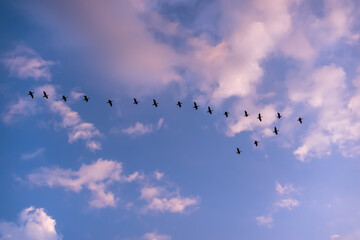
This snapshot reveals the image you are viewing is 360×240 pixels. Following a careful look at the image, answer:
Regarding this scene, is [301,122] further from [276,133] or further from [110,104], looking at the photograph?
[110,104]

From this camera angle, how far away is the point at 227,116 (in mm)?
72625

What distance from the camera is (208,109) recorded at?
72.6m

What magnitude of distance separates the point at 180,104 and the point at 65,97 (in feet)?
87.0

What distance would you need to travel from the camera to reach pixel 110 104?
Answer: 7419cm

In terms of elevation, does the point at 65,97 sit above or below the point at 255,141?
above

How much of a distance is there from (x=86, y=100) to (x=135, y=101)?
39.4 ft

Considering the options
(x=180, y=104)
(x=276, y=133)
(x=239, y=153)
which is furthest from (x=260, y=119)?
(x=180, y=104)

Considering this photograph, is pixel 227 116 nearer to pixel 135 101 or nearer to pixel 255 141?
pixel 255 141

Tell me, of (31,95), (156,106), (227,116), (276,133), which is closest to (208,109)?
(227,116)

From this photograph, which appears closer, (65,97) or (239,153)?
(65,97)

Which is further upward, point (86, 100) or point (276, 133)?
point (86, 100)

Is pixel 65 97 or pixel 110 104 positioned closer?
pixel 65 97

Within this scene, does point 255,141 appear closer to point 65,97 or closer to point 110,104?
point 110,104

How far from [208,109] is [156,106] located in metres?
12.6
